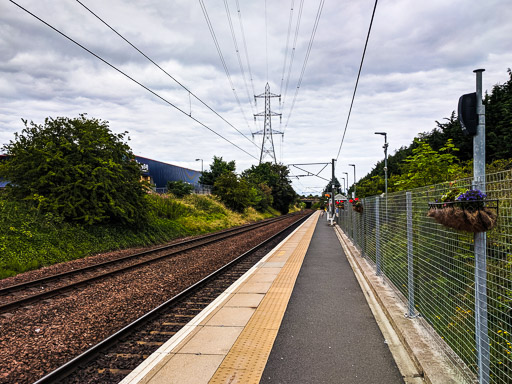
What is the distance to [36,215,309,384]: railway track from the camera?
4.67 m

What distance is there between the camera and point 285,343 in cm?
529

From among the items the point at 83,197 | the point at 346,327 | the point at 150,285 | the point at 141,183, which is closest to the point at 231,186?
the point at 141,183

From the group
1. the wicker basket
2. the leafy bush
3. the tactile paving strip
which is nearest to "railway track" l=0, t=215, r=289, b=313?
the leafy bush

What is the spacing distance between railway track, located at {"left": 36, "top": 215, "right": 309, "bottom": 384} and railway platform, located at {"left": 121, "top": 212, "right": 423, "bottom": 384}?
456mm

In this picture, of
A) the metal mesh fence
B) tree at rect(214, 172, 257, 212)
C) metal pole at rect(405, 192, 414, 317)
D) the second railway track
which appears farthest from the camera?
tree at rect(214, 172, 257, 212)

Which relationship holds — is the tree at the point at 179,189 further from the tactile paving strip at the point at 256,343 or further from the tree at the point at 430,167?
the tactile paving strip at the point at 256,343

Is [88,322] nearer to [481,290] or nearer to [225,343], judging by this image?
[225,343]

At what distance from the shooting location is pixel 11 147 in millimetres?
16188

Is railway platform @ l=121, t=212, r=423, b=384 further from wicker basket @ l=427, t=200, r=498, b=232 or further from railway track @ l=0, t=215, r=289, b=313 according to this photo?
railway track @ l=0, t=215, r=289, b=313

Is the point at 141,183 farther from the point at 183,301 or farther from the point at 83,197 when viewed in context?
the point at 183,301

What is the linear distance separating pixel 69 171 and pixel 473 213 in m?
16.5

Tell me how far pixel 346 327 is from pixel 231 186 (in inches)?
1657

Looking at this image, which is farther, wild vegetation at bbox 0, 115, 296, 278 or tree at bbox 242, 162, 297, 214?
tree at bbox 242, 162, 297, 214

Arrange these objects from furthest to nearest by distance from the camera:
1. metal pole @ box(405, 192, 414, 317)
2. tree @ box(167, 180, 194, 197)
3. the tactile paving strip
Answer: tree @ box(167, 180, 194, 197) → metal pole @ box(405, 192, 414, 317) → the tactile paving strip
